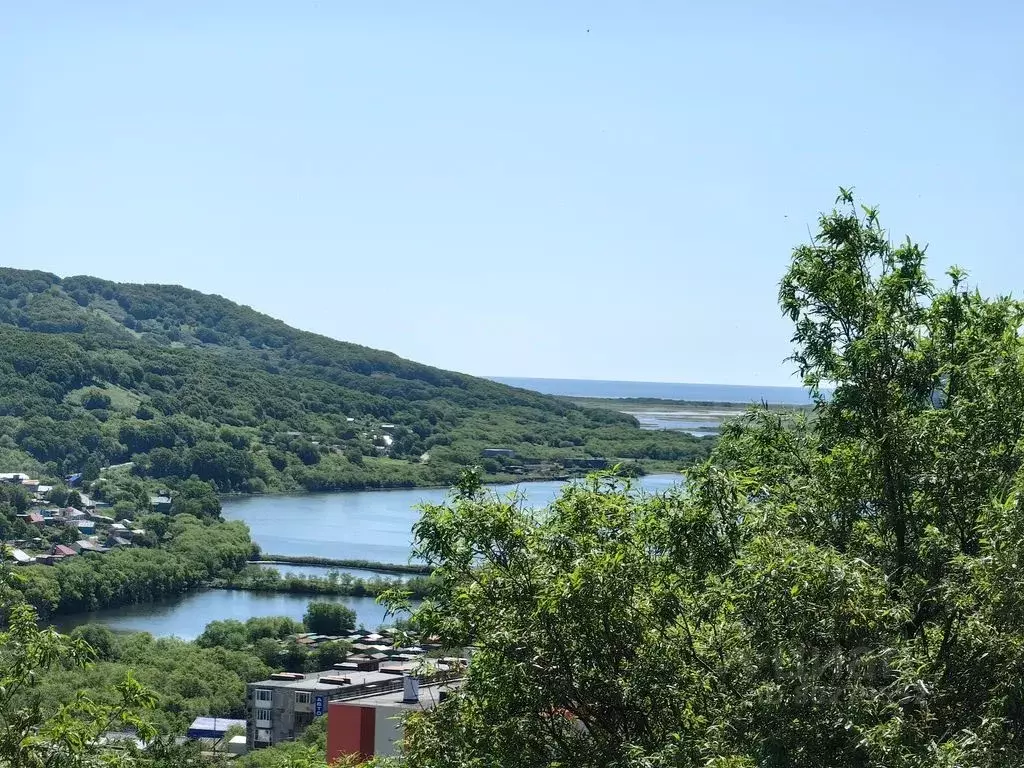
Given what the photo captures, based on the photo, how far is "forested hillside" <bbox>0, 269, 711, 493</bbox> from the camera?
277ft

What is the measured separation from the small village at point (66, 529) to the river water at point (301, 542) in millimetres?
5592

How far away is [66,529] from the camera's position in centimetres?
5688

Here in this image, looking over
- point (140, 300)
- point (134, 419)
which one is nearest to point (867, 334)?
point (134, 419)

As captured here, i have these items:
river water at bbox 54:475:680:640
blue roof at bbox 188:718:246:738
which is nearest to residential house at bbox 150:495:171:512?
river water at bbox 54:475:680:640

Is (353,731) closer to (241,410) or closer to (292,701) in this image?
(292,701)

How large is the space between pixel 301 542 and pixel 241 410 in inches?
1552

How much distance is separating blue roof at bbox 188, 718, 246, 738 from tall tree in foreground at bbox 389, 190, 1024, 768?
23.2 metres

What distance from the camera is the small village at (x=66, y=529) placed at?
5256 centimetres

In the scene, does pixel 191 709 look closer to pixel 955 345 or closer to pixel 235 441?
pixel 955 345

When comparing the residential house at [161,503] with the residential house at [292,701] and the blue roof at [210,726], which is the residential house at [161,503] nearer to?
the blue roof at [210,726]

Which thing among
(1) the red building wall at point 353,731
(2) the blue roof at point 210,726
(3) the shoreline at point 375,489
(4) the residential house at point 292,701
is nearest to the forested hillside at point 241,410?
(3) the shoreline at point 375,489

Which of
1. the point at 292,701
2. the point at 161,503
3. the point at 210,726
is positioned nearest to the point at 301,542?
the point at 161,503

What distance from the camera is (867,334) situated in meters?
5.02

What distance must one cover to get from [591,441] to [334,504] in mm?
30436
